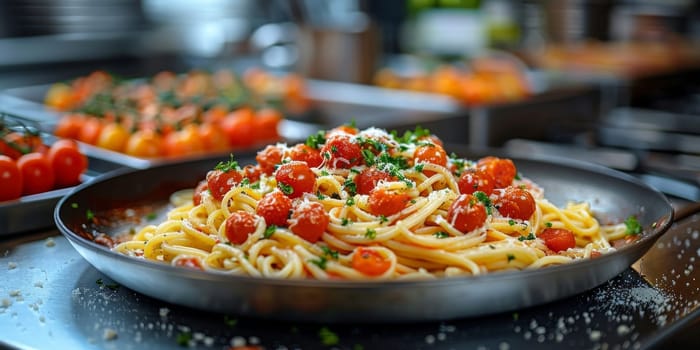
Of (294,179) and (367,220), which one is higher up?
(294,179)

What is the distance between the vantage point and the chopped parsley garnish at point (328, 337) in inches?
64.5

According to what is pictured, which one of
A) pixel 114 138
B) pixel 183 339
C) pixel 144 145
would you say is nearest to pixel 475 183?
pixel 183 339

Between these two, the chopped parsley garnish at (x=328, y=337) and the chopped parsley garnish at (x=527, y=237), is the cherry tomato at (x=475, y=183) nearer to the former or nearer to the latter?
the chopped parsley garnish at (x=527, y=237)

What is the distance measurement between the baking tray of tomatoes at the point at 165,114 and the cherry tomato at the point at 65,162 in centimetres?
18

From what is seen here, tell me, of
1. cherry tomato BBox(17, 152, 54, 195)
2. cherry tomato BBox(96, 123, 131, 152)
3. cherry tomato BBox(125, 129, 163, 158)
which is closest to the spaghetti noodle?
cherry tomato BBox(17, 152, 54, 195)

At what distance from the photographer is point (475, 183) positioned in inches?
88.7

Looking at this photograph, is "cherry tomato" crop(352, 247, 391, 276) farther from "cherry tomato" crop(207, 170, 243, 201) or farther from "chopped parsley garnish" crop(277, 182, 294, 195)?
"cherry tomato" crop(207, 170, 243, 201)

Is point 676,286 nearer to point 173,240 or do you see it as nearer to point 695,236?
point 695,236

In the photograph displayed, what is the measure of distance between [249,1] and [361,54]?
216cm

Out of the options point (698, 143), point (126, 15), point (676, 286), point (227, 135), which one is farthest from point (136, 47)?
point (676, 286)

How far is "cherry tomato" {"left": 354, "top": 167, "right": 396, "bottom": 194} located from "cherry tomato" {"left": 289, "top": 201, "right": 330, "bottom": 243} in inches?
9.9

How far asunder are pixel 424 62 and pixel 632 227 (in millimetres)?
4587

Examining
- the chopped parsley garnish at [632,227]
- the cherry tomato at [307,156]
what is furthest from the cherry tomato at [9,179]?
the chopped parsley garnish at [632,227]

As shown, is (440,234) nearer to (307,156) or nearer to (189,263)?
(307,156)
